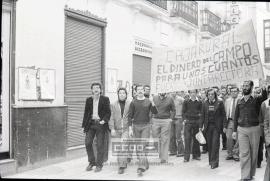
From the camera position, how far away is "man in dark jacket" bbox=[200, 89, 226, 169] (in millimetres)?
9047

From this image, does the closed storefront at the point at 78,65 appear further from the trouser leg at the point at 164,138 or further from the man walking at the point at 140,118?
the trouser leg at the point at 164,138

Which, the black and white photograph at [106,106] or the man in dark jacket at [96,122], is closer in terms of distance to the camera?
the black and white photograph at [106,106]

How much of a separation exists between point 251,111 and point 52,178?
4.03 metres

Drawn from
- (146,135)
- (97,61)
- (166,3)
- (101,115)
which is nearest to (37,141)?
(101,115)

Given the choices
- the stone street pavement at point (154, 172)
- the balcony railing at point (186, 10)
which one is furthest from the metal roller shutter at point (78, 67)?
the balcony railing at point (186, 10)

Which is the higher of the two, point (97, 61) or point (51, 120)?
point (97, 61)

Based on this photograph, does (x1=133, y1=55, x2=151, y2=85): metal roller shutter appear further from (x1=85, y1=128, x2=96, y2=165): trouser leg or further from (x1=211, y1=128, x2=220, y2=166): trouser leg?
(x1=85, y1=128, x2=96, y2=165): trouser leg

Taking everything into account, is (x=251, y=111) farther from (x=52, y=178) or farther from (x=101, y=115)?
(x=52, y=178)

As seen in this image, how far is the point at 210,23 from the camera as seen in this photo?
1941 cm

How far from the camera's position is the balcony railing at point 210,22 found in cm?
1836

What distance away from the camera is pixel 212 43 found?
26.7ft

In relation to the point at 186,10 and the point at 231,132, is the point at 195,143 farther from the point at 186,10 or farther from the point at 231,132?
the point at 186,10

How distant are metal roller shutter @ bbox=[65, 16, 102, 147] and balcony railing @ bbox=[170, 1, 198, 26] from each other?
4922 millimetres

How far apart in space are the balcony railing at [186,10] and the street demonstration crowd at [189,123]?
6.01m
